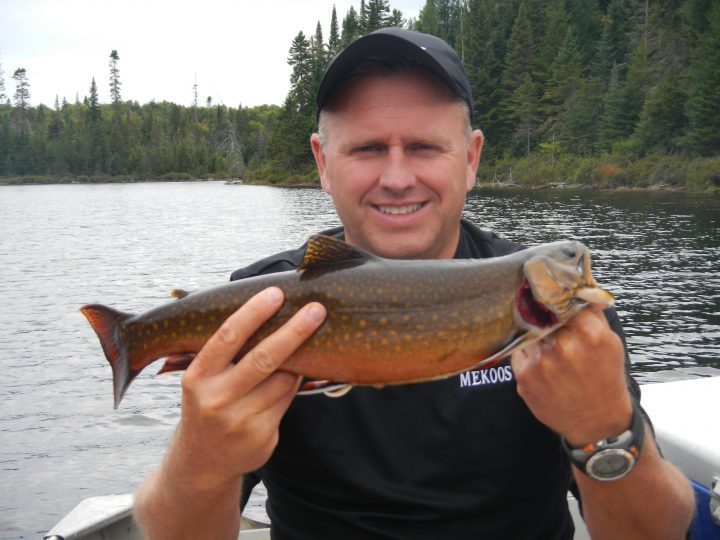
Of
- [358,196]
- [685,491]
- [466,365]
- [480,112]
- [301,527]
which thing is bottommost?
[301,527]

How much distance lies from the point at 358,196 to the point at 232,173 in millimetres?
126692

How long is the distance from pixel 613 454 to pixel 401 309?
99cm

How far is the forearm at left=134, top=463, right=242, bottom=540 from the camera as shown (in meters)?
2.75

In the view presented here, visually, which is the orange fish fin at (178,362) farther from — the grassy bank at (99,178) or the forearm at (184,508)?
the grassy bank at (99,178)

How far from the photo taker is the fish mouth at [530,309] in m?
2.54

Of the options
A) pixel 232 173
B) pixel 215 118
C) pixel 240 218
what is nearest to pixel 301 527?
pixel 240 218

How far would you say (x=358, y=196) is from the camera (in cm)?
356

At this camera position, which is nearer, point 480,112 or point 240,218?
point 240,218

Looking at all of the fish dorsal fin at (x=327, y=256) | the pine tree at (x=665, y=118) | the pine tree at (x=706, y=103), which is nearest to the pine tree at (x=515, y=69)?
the pine tree at (x=665, y=118)

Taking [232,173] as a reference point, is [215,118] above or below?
above

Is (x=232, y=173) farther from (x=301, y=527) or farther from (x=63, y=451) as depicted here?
(x=301, y=527)

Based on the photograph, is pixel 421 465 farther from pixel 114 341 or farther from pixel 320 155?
pixel 320 155

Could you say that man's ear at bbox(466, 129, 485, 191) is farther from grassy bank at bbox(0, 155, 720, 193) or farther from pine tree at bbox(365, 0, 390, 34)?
pine tree at bbox(365, 0, 390, 34)

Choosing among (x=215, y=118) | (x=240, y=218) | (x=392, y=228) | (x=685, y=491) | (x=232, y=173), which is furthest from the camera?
(x=215, y=118)
